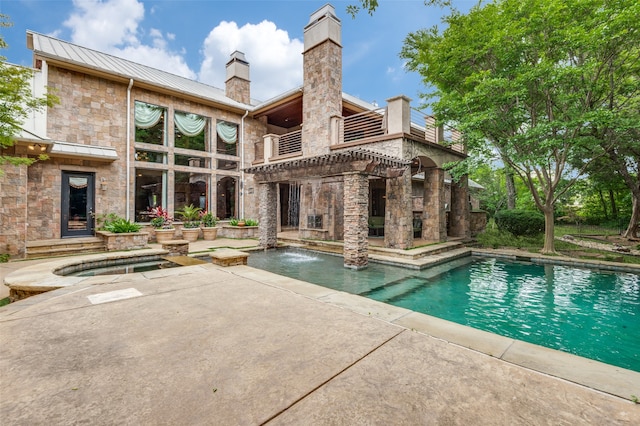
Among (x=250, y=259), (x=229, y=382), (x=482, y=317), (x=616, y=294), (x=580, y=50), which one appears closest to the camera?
(x=229, y=382)

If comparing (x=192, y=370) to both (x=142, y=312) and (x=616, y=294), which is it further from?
(x=616, y=294)

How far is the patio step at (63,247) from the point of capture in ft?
27.1

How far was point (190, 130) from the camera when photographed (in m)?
13.3

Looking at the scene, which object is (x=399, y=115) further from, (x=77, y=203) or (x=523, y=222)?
(x=77, y=203)

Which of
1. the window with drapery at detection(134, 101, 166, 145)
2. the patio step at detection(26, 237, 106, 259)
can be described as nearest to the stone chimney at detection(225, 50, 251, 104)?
the window with drapery at detection(134, 101, 166, 145)

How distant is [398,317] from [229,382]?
2215 mm

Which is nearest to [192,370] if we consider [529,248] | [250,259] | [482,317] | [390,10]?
[482,317]

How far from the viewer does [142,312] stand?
3.48 meters

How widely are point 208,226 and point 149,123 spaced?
5339mm

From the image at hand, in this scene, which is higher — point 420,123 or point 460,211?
point 420,123

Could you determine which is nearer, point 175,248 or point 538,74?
point 538,74

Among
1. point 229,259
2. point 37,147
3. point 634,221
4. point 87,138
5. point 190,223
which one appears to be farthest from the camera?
point 634,221

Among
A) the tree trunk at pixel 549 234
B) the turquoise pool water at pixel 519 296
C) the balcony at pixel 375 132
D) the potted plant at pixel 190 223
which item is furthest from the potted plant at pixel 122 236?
the tree trunk at pixel 549 234

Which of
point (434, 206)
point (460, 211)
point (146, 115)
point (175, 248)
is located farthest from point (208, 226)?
point (460, 211)
